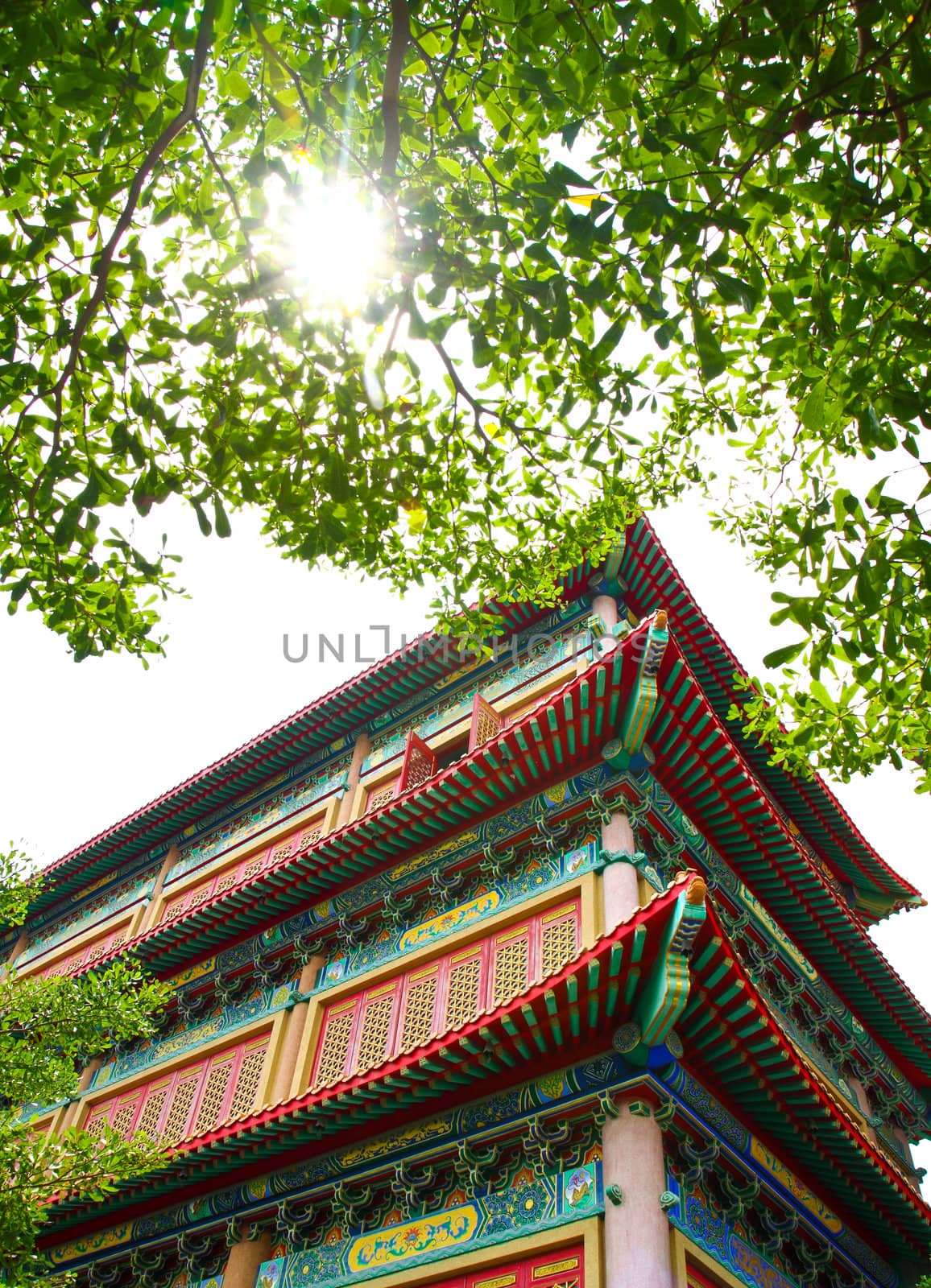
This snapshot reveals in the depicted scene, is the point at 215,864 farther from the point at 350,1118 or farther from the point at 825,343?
the point at 825,343

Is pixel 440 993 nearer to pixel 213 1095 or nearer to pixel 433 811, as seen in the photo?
pixel 433 811

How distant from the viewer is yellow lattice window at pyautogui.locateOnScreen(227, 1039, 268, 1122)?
940 cm

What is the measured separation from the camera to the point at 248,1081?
31.6 ft

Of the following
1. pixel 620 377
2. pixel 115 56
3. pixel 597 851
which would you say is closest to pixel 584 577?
pixel 597 851

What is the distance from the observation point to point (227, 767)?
15125 mm

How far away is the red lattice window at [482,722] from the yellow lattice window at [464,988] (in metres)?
2.64

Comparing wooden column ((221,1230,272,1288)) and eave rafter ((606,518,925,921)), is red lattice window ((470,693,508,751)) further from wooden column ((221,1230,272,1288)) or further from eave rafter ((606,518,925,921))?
wooden column ((221,1230,272,1288))

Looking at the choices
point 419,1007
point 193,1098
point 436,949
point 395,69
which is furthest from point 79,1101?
point 395,69

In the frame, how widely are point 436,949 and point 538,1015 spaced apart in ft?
9.12

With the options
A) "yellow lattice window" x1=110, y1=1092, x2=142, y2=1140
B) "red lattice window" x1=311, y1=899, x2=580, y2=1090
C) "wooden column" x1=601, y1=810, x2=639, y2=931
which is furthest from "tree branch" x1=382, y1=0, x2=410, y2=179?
"yellow lattice window" x1=110, y1=1092, x2=142, y2=1140

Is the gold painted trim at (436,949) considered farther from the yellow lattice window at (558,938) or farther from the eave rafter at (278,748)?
the eave rafter at (278,748)

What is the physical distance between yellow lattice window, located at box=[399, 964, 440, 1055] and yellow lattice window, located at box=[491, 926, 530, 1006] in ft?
2.36

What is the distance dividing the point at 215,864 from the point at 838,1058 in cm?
927

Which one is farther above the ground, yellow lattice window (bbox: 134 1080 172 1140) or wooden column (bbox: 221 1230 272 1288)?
yellow lattice window (bbox: 134 1080 172 1140)
